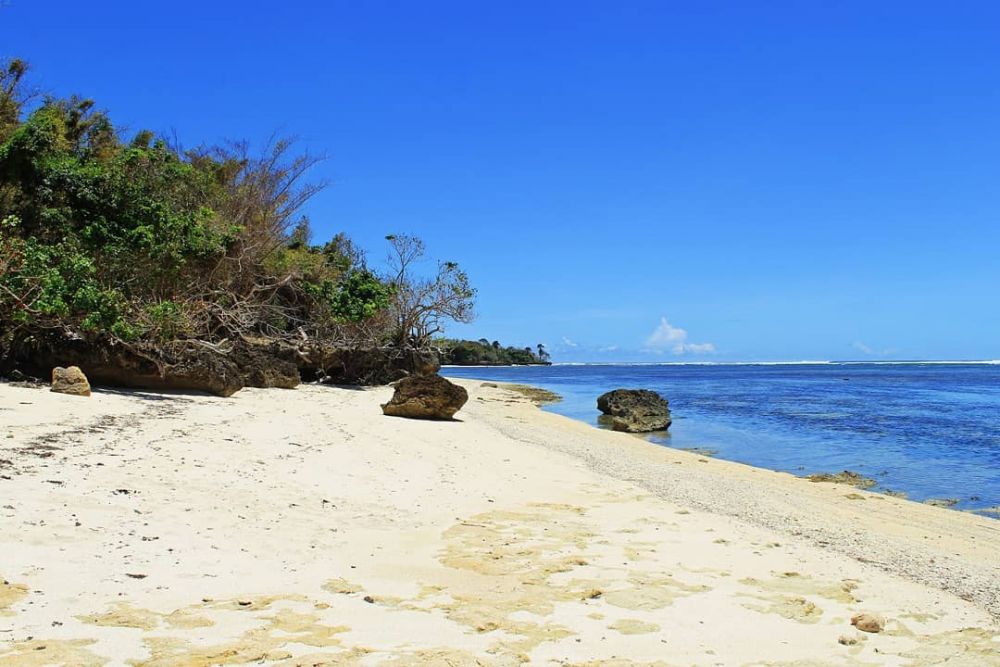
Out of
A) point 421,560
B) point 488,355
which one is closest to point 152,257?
point 421,560

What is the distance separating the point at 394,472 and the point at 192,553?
4569 mm

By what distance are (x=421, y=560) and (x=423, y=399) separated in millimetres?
10590

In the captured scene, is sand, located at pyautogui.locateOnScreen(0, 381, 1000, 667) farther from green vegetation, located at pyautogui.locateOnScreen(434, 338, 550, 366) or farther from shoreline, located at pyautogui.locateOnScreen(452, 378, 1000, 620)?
green vegetation, located at pyautogui.locateOnScreen(434, 338, 550, 366)

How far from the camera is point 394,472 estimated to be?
10344 millimetres

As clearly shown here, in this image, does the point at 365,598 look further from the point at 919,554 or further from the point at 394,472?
the point at 919,554

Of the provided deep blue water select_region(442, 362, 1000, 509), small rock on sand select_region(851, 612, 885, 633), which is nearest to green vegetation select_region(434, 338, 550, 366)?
deep blue water select_region(442, 362, 1000, 509)

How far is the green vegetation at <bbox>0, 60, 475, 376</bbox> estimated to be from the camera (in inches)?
563

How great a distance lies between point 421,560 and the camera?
6.50m

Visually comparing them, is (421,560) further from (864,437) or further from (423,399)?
(864,437)

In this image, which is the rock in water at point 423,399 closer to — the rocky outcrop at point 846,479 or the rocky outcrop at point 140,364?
the rocky outcrop at point 140,364

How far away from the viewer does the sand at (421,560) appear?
14.6 feet

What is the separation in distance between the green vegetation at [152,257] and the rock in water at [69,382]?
1.44 m

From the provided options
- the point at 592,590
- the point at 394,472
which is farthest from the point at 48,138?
the point at 592,590

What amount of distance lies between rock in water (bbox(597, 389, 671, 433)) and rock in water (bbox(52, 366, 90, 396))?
1596cm
